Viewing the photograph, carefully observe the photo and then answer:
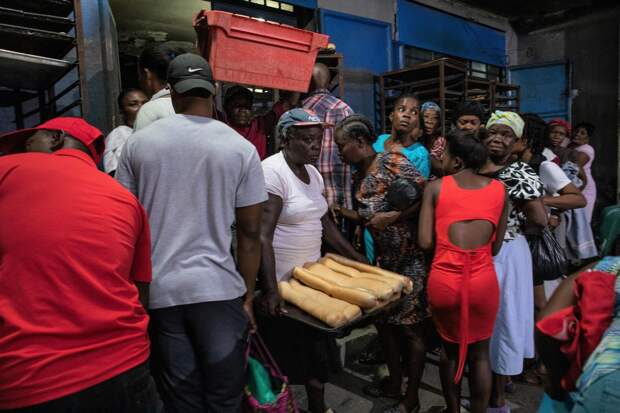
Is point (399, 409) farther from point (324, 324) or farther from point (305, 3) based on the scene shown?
point (305, 3)

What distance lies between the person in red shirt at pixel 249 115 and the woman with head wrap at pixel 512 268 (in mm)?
1815

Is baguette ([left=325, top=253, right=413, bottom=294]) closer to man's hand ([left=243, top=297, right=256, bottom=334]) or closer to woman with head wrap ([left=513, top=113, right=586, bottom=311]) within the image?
man's hand ([left=243, top=297, right=256, bottom=334])

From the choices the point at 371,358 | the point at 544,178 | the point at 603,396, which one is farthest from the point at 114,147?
the point at 544,178

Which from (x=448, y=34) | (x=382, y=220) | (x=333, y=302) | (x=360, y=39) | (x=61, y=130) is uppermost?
(x=448, y=34)

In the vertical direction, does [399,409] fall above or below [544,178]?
below

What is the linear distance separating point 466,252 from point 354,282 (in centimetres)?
63

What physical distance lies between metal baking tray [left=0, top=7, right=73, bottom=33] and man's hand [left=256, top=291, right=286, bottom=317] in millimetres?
Answer: 2150

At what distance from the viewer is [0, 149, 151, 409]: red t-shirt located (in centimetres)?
123

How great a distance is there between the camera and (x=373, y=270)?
94.1 inches

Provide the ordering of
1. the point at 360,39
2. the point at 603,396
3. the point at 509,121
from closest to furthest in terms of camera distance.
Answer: the point at 603,396 < the point at 509,121 < the point at 360,39

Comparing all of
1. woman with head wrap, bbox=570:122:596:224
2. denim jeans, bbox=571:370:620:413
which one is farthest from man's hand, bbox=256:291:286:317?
woman with head wrap, bbox=570:122:596:224

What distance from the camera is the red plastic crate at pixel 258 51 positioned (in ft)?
8.18

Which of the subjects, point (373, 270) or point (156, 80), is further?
point (156, 80)

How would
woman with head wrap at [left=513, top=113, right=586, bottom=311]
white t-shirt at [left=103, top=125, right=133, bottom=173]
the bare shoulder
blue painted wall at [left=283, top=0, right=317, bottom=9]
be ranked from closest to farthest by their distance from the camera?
the bare shoulder
white t-shirt at [left=103, top=125, right=133, bottom=173]
woman with head wrap at [left=513, top=113, right=586, bottom=311]
blue painted wall at [left=283, top=0, right=317, bottom=9]
